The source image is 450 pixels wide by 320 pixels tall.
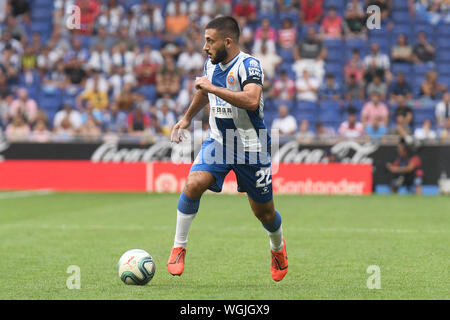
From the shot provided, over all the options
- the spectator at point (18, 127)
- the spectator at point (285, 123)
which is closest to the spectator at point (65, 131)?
the spectator at point (18, 127)

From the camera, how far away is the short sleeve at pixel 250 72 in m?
6.35

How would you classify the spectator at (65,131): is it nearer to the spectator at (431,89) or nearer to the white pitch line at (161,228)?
the white pitch line at (161,228)

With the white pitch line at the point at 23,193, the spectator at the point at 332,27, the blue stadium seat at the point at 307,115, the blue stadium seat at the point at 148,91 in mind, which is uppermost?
the spectator at the point at 332,27

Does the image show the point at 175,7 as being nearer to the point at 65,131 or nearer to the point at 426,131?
the point at 65,131

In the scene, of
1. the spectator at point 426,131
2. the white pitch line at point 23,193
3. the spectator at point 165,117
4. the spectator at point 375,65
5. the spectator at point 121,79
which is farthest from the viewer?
the spectator at point 121,79

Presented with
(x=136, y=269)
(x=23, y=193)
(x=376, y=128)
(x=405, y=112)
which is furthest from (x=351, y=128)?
(x=136, y=269)

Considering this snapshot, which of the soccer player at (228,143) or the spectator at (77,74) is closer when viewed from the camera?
the soccer player at (228,143)

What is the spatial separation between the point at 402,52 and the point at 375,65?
1225 millimetres

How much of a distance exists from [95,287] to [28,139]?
13.2 m

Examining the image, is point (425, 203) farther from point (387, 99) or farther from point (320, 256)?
point (320, 256)

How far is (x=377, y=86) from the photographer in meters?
20.1

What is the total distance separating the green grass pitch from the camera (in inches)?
247

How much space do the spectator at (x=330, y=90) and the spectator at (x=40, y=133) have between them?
7088mm

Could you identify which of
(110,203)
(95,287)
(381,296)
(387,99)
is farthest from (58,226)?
(387,99)
